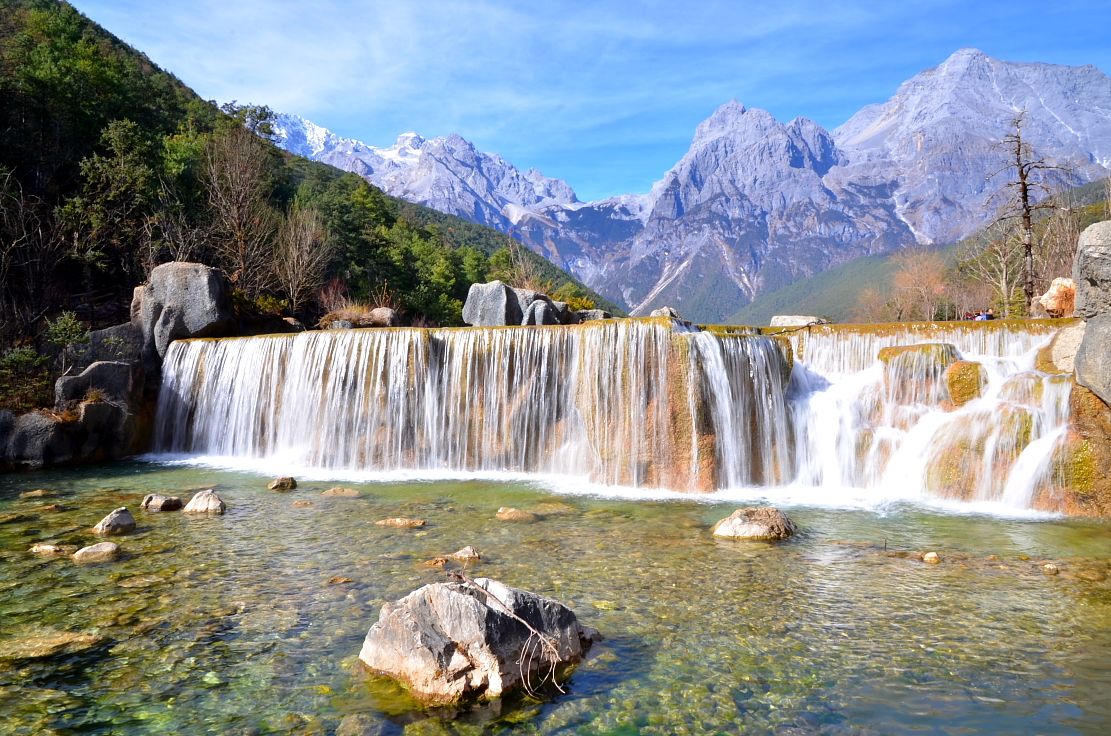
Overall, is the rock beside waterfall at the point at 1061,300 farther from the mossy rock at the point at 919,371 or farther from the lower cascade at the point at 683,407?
the mossy rock at the point at 919,371

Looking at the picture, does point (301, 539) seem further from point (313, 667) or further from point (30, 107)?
point (30, 107)

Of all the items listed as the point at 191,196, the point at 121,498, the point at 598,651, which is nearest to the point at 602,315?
the point at 191,196

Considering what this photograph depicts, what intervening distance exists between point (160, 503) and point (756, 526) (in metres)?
9.06

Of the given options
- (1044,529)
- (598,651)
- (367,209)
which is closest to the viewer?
(598,651)

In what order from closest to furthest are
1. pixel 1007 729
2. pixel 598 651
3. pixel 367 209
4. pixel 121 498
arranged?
pixel 1007 729, pixel 598 651, pixel 121 498, pixel 367 209

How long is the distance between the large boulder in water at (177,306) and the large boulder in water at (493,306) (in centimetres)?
923

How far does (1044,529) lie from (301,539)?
34.5ft

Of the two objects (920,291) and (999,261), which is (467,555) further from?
(920,291)

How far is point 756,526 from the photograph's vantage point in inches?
364

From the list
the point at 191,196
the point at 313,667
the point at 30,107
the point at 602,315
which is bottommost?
the point at 313,667

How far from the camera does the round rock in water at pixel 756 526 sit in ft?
30.1

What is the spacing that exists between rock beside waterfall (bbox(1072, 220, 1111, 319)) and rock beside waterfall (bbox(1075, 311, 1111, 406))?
48 cm

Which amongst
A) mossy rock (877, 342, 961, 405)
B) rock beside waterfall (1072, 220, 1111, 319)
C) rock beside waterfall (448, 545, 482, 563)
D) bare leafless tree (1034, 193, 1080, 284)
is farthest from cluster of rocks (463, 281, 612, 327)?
bare leafless tree (1034, 193, 1080, 284)

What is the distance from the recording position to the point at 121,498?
12055 millimetres
